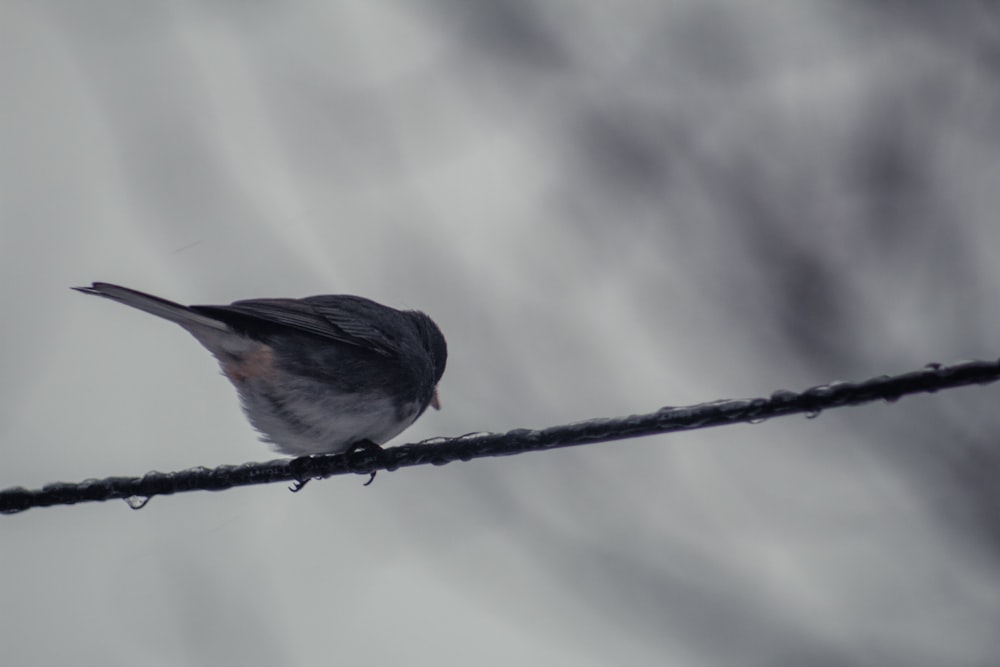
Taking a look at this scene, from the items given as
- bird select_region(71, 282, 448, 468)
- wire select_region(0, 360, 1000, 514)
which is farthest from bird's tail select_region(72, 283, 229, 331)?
wire select_region(0, 360, 1000, 514)

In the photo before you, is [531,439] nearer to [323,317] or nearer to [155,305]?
[155,305]

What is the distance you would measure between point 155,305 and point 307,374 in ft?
3.17

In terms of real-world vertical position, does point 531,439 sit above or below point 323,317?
below

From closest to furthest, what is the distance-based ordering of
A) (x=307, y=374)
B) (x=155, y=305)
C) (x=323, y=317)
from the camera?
(x=155, y=305)
(x=307, y=374)
(x=323, y=317)

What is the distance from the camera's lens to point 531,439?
2715 mm

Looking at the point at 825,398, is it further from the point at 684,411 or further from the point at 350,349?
the point at 350,349

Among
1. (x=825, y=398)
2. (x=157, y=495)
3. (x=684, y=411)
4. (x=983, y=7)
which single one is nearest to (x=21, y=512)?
(x=157, y=495)

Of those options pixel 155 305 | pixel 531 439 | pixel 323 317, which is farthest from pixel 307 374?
pixel 531 439

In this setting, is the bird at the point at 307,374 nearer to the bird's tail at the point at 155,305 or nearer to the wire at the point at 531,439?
the bird's tail at the point at 155,305

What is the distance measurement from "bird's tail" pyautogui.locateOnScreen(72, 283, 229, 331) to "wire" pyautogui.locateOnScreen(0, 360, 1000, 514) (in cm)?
83

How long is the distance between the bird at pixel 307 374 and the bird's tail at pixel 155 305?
0.02 metres

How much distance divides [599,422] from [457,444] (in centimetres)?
58

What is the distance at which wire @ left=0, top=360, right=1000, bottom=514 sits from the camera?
2.29 meters

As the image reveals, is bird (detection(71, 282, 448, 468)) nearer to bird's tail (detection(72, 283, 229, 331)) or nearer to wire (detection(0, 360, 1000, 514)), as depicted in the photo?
bird's tail (detection(72, 283, 229, 331))
